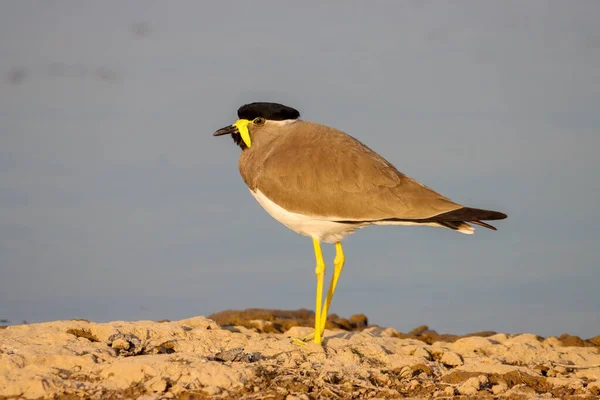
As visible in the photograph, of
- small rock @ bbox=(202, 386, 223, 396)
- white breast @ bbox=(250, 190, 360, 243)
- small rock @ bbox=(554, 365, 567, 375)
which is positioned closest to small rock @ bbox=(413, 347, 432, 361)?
small rock @ bbox=(554, 365, 567, 375)

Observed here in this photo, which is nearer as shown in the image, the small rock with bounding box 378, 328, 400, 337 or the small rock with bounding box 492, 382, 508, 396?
the small rock with bounding box 492, 382, 508, 396

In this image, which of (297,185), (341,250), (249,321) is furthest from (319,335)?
(249,321)

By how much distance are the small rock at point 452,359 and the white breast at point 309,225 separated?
1.60 m

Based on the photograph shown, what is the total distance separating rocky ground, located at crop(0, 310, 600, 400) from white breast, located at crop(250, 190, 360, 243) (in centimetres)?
111

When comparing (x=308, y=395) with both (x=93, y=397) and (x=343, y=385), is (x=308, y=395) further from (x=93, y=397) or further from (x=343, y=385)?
(x=93, y=397)

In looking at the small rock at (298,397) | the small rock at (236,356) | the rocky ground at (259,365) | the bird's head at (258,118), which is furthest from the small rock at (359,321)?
the small rock at (298,397)

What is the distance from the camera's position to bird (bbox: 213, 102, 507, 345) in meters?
8.96

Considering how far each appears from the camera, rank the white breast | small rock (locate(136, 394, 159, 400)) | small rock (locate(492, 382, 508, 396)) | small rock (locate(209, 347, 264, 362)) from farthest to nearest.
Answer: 1. the white breast
2. small rock (locate(209, 347, 264, 362))
3. small rock (locate(492, 382, 508, 396))
4. small rock (locate(136, 394, 159, 400))

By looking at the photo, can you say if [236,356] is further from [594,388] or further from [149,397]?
[594,388]

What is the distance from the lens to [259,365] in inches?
321

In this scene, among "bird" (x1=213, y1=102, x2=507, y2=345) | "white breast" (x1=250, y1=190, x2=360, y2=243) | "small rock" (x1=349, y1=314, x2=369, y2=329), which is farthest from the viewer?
"small rock" (x1=349, y1=314, x2=369, y2=329)

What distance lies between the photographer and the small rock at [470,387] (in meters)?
8.04

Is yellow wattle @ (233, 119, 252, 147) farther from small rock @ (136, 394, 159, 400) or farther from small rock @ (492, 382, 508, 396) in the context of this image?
small rock @ (492, 382, 508, 396)

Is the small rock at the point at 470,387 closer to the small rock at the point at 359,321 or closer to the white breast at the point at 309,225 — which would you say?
the white breast at the point at 309,225
